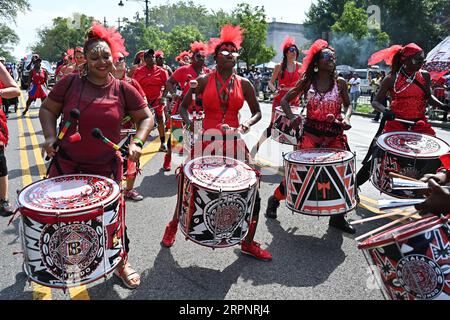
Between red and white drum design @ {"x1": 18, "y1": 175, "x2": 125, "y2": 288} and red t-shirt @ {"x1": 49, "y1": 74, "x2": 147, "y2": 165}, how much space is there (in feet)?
1.35

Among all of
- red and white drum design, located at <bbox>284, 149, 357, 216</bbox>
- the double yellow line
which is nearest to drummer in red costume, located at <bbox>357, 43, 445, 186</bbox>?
red and white drum design, located at <bbox>284, 149, 357, 216</bbox>

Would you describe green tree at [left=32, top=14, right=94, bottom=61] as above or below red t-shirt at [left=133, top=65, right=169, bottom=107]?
above

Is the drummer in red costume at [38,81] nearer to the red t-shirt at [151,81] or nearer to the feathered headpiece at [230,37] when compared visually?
the red t-shirt at [151,81]

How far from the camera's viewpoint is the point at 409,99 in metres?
4.71

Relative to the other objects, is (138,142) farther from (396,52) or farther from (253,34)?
(253,34)

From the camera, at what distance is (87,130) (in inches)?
121

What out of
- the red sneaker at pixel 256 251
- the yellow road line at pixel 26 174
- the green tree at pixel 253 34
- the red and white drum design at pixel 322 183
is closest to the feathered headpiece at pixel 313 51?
the red and white drum design at pixel 322 183

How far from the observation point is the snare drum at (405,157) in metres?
3.93

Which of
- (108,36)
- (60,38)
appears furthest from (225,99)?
(60,38)

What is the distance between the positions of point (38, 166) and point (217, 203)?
17.7ft

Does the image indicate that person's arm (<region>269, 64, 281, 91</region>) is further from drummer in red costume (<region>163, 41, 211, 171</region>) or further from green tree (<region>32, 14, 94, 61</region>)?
green tree (<region>32, 14, 94, 61</region>)

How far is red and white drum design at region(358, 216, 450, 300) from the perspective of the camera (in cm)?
200
